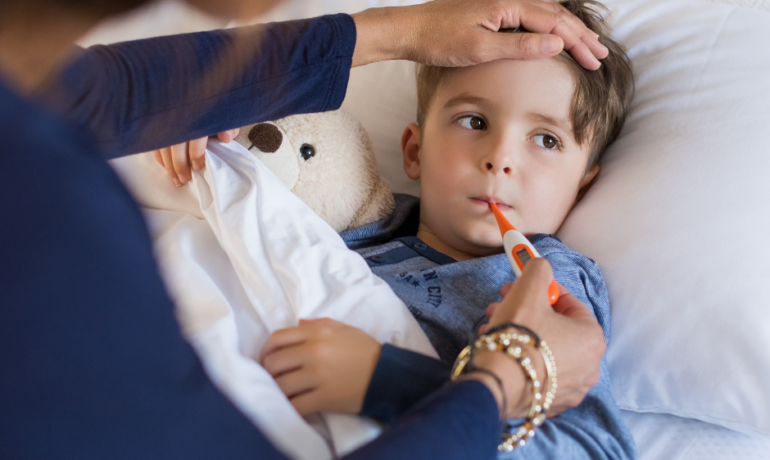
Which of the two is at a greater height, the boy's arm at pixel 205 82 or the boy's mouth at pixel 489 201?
the boy's arm at pixel 205 82

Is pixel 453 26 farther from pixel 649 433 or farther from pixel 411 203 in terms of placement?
pixel 649 433

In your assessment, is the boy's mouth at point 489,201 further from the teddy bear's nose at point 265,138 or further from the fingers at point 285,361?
the fingers at point 285,361

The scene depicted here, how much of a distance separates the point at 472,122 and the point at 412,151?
7.3 inches

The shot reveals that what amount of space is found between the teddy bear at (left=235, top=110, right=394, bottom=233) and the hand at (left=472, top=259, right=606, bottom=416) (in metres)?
0.45

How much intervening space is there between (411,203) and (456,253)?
6.3 inches

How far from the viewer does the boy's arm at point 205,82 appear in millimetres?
687

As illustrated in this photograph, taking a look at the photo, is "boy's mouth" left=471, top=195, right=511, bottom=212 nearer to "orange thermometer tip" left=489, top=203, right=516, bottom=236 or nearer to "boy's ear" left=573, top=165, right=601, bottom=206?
"orange thermometer tip" left=489, top=203, right=516, bottom=236

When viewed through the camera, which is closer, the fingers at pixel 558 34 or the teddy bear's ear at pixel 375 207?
the fingers at pixel 558 34

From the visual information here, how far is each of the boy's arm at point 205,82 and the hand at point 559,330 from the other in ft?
1.23

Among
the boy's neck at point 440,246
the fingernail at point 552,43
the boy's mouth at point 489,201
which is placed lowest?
the boy's neck at point 440,246

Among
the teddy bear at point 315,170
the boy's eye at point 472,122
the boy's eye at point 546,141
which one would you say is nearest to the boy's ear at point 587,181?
the boy's eye at point 546,141

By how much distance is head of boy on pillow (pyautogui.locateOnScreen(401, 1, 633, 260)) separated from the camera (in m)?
0.97

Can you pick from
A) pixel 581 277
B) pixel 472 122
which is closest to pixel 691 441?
pixel 581 277

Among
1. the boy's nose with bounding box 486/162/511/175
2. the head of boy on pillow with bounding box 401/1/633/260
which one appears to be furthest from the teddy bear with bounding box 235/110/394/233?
the boy's nose with bounding box 486/162/511/175
